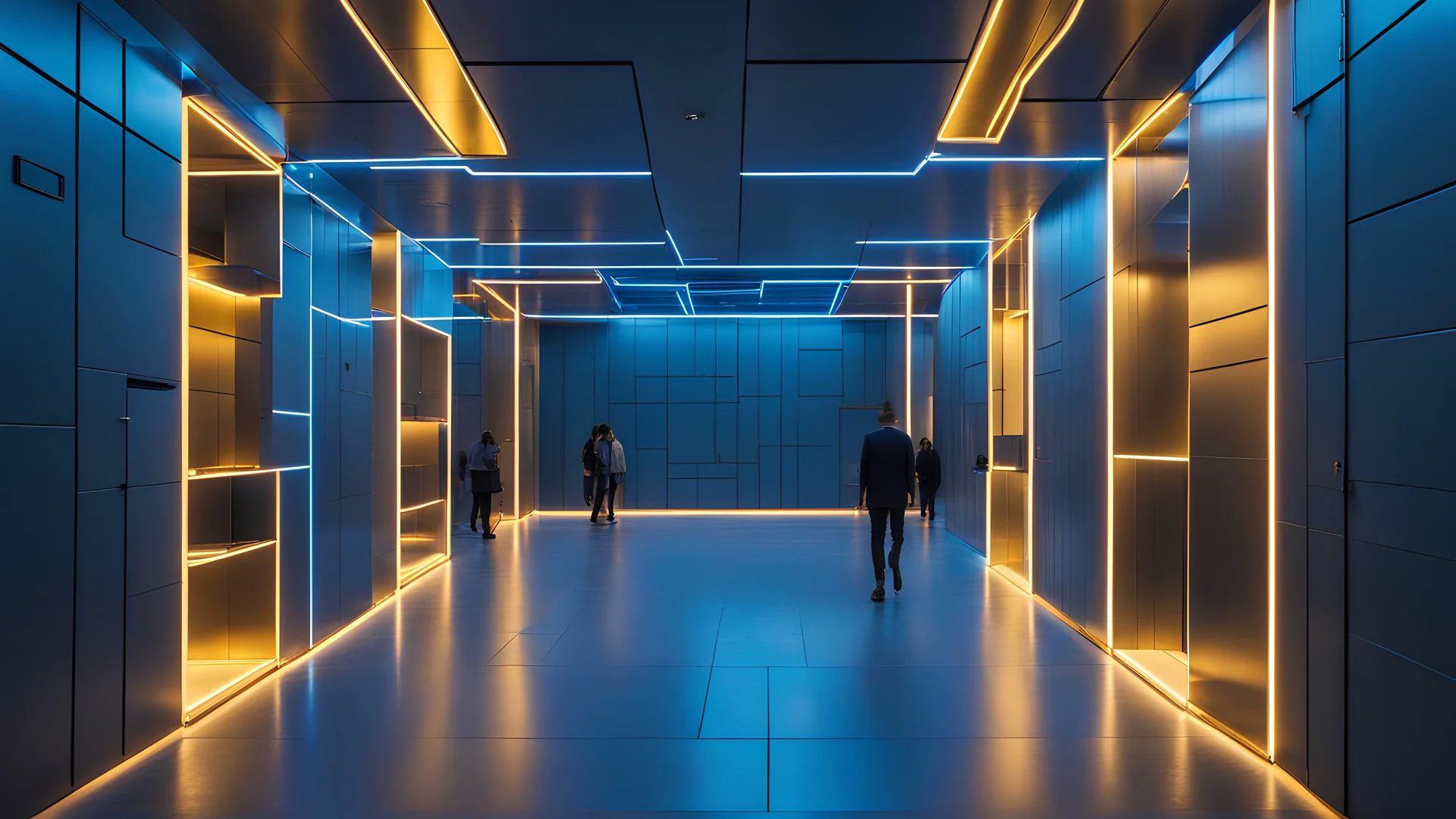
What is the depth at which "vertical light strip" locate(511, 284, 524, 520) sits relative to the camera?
52.7 ft

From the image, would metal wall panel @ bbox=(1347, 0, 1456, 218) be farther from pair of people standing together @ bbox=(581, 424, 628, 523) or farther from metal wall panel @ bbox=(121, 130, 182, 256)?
pair of people standing together @ bbox=(581, 424, 628, 523)

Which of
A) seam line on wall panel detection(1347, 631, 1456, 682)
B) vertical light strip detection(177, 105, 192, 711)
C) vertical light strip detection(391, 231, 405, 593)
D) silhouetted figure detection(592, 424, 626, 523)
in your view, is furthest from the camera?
silhouetted figure detection(592, 424, 626, 523)

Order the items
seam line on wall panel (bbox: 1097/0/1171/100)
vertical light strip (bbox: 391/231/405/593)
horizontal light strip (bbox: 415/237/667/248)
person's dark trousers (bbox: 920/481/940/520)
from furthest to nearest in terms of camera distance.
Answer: person's dark trousers (bbox: 920/481/940/520)
horizontal light strip (bbox: 415/237/667/248)
vertical light strip (bbox: 391/231/405/593)
seam line on wall panel (bbox: 1097/0/1171/100)

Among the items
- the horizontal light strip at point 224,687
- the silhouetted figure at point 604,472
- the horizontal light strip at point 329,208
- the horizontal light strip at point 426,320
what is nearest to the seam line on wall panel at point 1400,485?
the horizontal light strip at point 224,687

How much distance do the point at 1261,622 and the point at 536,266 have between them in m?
9.33

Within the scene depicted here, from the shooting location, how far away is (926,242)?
33.1 feet

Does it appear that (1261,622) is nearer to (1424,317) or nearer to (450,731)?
(1424,317)

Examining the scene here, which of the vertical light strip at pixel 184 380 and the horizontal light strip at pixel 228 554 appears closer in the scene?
the vertical light strip at pixel 184 380

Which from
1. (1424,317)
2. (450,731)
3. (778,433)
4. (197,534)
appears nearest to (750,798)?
(450,731)

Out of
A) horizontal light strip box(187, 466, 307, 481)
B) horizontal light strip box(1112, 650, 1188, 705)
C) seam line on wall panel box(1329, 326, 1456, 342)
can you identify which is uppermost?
seam line on wall panel box(1329, 326, 1456, 342)

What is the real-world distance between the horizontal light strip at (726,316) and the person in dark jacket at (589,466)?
7.01 feet

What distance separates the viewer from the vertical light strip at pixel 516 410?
52.7ft

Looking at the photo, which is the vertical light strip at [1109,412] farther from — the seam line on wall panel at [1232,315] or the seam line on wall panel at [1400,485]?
the seam line on wall panel at [1400,485]

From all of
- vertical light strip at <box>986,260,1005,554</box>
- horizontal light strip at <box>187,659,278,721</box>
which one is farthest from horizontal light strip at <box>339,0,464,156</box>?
vertical light strip at <box>986,260,1005,554</box>
